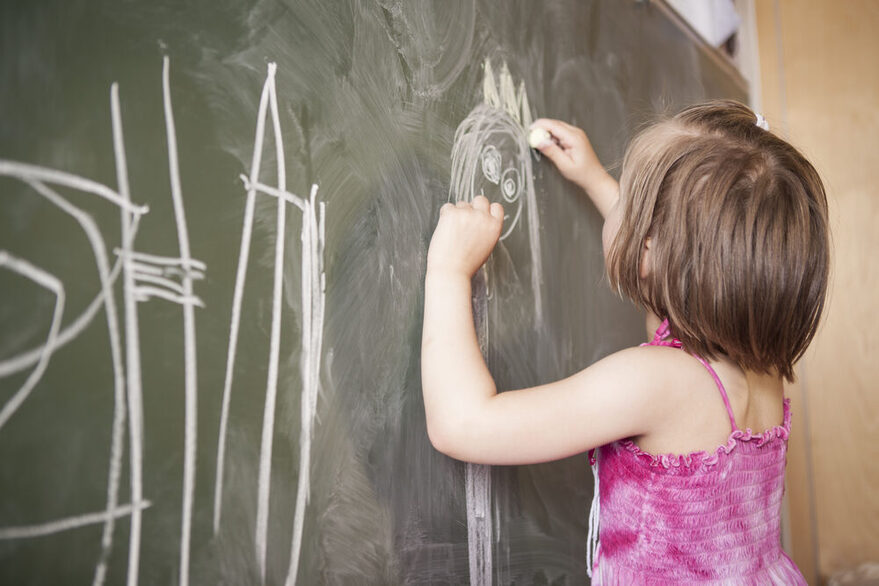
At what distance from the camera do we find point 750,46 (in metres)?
1.77

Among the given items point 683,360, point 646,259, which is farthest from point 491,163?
point 683,360

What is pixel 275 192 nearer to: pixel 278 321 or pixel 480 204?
pixel 278 321

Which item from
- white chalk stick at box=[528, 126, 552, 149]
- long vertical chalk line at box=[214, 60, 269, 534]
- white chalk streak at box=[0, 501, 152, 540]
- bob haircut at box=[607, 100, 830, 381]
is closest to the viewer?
white chalk streak at box=[0, 501, 152, 540]

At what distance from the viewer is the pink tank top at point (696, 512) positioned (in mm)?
655

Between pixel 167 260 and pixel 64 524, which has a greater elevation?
pixel 167 260

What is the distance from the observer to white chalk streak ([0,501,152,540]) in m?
0.40

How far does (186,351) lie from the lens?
49 cm

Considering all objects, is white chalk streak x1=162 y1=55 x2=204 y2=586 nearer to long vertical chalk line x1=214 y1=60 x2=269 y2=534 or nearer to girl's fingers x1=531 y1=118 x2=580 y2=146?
long vertical chalk line x1=214 y1=60 x2=269 y2=534

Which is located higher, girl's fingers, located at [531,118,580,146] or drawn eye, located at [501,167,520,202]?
girl's fingers, located at [531,118,580,146]

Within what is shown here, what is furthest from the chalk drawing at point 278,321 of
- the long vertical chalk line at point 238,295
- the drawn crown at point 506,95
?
the drawn crown at point 506,95

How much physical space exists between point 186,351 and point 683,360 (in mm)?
489

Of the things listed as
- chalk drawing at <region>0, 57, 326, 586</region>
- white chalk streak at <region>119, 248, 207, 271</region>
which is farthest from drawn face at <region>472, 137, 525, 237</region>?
white chalk streak at <region>119, 248, 207, 271</region>

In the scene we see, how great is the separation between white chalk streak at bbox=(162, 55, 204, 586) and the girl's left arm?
0.22m

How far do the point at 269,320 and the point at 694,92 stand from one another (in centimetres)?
123
